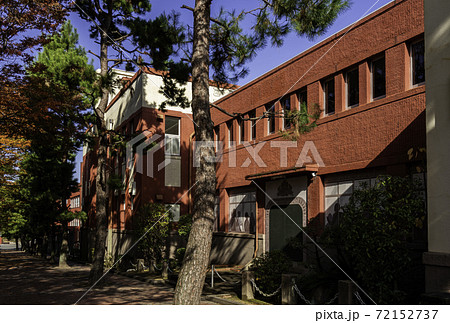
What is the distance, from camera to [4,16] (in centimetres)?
1557

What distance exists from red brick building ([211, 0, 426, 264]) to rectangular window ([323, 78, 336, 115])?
0.04 metres

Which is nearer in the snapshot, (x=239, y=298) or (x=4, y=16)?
(x=239, y=298)

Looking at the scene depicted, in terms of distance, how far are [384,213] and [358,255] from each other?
3.75 ft

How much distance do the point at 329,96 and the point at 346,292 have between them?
8.37m

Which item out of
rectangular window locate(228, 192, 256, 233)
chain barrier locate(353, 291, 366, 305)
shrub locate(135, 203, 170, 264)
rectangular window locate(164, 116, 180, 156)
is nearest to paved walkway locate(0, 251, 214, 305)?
shrub locate(135, 203, 170, 264)

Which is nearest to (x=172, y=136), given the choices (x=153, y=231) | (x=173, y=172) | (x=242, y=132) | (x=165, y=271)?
(x=173, y=172)

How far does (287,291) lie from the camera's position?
11.2 m

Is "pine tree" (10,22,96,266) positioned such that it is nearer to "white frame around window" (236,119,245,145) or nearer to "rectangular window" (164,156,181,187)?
"rectangular window" (164,156,181,187)

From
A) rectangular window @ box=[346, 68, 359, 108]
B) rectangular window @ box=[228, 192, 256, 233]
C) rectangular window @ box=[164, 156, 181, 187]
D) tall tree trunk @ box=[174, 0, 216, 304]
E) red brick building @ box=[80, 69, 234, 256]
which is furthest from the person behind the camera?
rectangular window @ box=[164, 156, 181, 187]

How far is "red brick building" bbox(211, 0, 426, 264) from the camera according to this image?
12195 mm

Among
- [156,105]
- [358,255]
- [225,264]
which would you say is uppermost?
[156,105]
